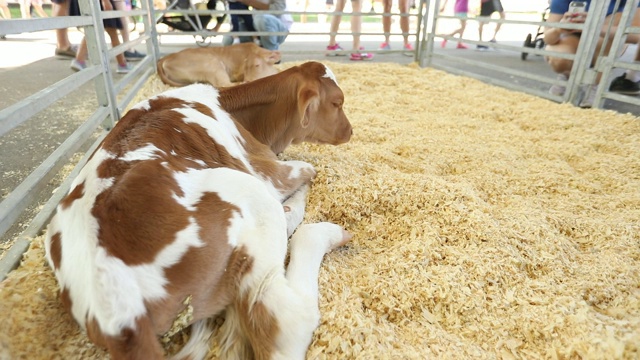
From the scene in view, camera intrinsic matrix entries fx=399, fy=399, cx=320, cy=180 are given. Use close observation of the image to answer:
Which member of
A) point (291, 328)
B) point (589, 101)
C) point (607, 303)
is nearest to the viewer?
point (291, 328)

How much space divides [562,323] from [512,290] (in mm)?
200

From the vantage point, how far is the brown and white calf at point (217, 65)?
4824 millimetres

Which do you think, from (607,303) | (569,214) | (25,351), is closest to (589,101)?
(569,214)

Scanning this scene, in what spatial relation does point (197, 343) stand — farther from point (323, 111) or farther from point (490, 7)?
point (490, 7)

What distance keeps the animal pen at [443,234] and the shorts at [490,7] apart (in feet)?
20.1

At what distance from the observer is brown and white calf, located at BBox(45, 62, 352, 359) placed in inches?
41.1

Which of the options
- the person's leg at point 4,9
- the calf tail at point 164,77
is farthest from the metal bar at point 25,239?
the person's leg at point 4,9

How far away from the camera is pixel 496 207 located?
2.06 meters

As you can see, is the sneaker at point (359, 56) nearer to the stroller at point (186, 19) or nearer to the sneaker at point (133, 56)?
the stroller at point (186, 19)

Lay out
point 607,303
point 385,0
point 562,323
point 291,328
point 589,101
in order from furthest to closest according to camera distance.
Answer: point 385,0, point 589,101, point 607,303, point 562,323, point 291,328

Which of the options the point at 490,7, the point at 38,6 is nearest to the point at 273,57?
the point at 490,7

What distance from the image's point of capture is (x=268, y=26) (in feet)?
21.5

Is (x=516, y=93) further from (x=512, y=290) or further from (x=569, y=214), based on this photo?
Answer: (x=512, y=290)

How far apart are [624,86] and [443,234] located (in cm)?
418
